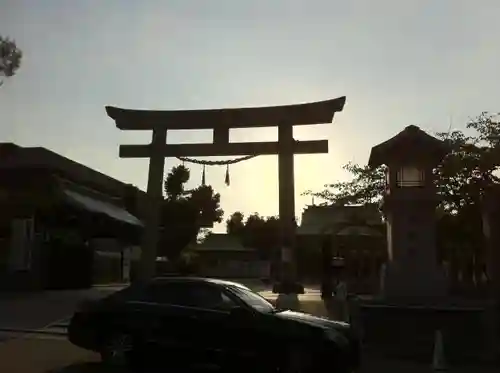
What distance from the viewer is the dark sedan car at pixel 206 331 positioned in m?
10.8

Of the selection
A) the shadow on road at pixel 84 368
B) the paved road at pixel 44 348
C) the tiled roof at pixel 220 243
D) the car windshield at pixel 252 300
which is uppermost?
the tiled roof at pixel 220 243

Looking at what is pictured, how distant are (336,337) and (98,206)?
87.0 feet

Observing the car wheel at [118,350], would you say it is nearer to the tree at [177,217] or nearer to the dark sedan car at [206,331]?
the dark sedan car at [206,331]

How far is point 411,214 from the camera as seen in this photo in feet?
58.5

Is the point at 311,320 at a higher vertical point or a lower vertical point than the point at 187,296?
lower

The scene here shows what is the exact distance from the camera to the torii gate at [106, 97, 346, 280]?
82.7 ft

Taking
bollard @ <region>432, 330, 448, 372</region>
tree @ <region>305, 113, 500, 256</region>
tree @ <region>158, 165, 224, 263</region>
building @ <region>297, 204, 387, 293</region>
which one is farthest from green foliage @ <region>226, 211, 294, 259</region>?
bollard @ <region>432, 330, 448, 372</region>

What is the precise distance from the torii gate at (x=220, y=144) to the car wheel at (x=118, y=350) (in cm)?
1308

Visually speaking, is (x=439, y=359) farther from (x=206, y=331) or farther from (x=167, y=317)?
(x=167, y=317)

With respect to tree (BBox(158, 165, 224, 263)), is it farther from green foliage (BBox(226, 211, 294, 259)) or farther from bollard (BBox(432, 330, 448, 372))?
bollard (BBox(432, 330, 448, 372))

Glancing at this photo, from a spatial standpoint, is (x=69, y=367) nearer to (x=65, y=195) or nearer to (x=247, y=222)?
(x=65, y=195)

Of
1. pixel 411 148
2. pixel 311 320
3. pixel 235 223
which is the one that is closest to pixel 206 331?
pixel 311 320

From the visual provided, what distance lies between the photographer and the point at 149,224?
2627 cm

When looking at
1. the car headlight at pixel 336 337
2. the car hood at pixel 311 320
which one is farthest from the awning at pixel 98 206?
the car headlight at pixel 336 337
